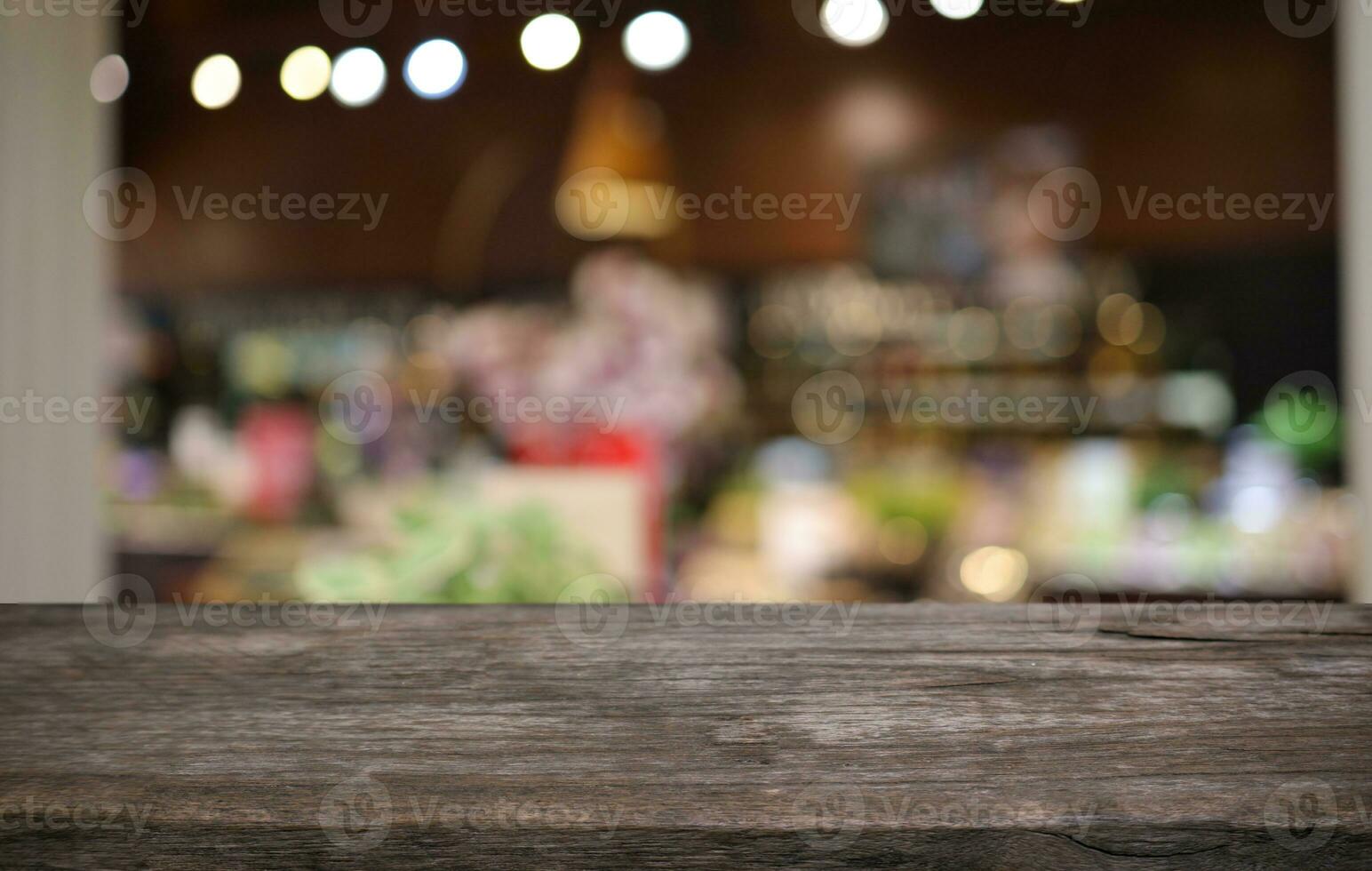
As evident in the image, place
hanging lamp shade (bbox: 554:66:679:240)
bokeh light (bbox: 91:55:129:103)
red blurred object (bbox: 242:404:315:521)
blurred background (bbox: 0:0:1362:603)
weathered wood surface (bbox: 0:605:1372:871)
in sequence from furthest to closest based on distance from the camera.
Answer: red blurred object (bbox: 242:404:315:521)
blurred background (bbox: 0:0:1362:603)
hanging lamp shade (bbox: 554:66:679:240)
bokeh light (bbox: 91:55:129:103)
weathered wood surface (bbox: 0:605:1372:871)

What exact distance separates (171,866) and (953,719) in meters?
0.22

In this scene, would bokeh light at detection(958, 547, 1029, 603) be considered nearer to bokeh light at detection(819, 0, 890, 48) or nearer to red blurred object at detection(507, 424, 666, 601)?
red blurred object at detection(507, 424, 666, 601)

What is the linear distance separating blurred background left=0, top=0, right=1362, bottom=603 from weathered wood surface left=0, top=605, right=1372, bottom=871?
218 cm

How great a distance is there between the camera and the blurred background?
10.3 ft

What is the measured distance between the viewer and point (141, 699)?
0.32 meters

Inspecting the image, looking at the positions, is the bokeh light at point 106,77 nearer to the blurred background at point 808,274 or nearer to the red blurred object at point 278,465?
the blurred background at point 808,274

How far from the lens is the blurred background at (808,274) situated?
10.3 ft

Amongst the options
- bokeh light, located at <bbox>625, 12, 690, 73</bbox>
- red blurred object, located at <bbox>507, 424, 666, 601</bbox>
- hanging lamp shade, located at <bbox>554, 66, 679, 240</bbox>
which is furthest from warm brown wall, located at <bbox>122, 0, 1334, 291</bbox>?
red blurred object, located at <bbox>507, 424, 666, 601</bbox>

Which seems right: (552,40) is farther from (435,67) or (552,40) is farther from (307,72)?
(307,72)

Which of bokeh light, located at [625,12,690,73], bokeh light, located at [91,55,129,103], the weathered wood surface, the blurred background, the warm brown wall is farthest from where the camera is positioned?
the warm brown wall

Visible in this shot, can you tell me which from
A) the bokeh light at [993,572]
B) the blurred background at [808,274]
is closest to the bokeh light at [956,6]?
the blurred background at [808,274]

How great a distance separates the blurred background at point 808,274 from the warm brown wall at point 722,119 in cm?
1

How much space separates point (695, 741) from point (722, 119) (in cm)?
381

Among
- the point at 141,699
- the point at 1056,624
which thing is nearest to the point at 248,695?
the point at 141,699
